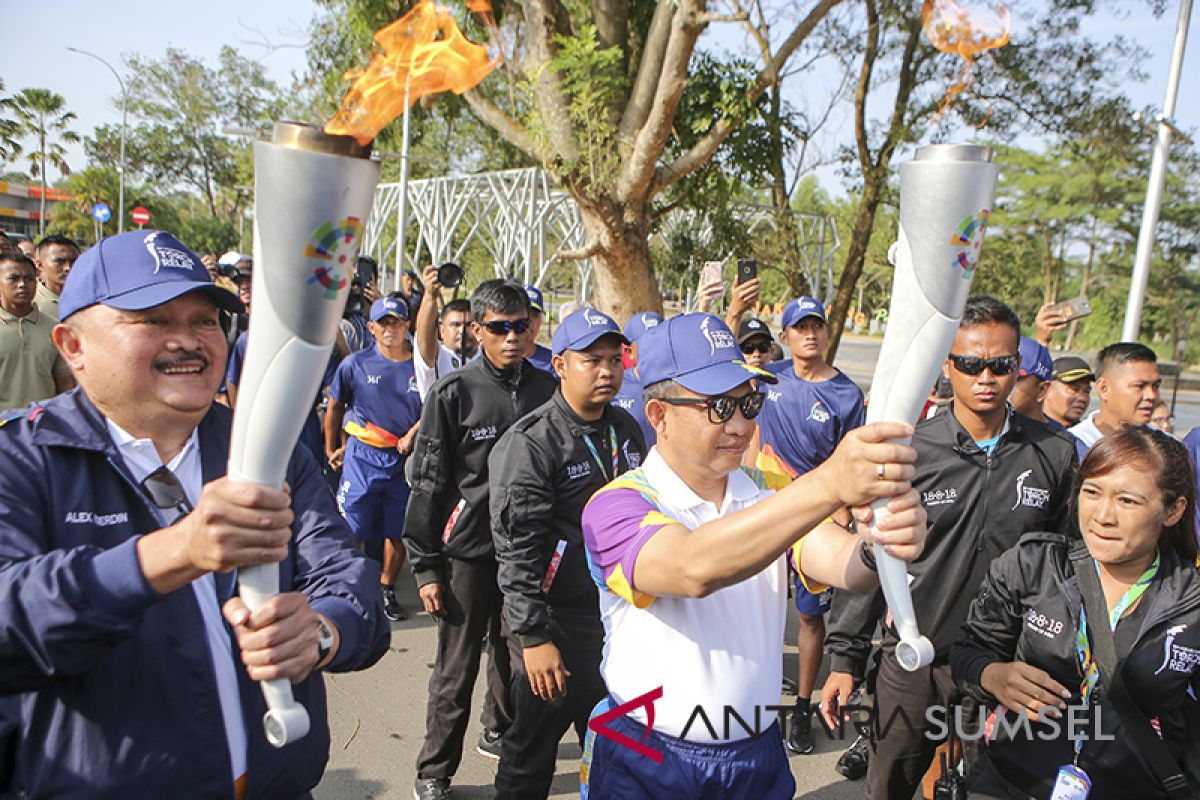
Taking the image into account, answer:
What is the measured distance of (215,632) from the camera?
1.81 meters

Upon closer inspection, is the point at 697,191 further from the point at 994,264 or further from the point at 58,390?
the point at 994,264

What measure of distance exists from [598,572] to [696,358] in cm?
62

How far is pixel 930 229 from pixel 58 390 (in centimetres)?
615

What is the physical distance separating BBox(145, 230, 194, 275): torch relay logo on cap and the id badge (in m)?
2.54

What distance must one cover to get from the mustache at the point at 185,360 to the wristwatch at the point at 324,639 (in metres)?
0.60

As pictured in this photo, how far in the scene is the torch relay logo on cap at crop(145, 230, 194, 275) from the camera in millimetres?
1839

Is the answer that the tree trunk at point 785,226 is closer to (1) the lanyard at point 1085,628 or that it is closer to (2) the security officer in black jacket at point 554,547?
(2) the security officer in black jacket at point 554,547

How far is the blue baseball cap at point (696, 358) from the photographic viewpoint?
7.44 ft

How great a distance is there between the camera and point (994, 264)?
22.2 m

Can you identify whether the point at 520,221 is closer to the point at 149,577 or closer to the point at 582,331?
the point at 582,331

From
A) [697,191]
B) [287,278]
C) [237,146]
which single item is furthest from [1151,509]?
[237,146]

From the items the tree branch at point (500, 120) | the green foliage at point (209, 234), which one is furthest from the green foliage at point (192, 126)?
the tree branch at point (500, 120)

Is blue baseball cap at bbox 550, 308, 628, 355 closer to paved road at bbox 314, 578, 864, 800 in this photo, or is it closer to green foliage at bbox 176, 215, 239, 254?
paved road at bbox 314, 578, 864, 800

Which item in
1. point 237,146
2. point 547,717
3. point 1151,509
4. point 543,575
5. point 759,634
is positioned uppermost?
point 237,146
